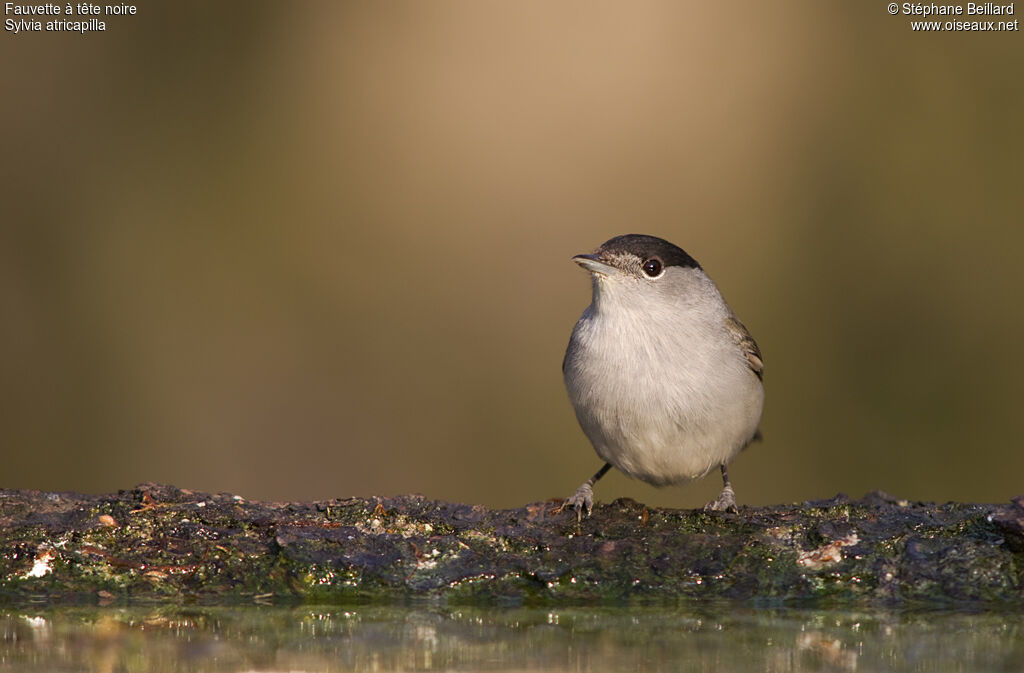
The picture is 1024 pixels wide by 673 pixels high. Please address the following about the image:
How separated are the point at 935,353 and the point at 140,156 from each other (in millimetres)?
6569

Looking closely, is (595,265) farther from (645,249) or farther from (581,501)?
(581,501)

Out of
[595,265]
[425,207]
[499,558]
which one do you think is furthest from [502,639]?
[425,207]

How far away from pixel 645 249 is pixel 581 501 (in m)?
1.50

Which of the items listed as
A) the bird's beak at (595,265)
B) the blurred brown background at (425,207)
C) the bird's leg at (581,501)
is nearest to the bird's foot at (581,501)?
the bird's leg at (581,501)

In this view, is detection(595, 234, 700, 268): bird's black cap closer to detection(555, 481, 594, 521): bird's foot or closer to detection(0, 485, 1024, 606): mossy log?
detection(555, 481, 594, 521): bird's foot

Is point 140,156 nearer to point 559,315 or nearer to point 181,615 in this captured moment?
point 559,315

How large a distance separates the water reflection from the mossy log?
18 centimetres

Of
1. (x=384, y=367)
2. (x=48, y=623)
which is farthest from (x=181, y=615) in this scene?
(x=384, y=367)

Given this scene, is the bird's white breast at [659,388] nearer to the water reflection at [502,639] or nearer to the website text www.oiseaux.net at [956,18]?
the water reflection at [502,639]

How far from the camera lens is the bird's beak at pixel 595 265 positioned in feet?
18.2

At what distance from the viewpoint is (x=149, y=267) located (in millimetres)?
9469

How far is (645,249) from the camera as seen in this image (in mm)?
5734

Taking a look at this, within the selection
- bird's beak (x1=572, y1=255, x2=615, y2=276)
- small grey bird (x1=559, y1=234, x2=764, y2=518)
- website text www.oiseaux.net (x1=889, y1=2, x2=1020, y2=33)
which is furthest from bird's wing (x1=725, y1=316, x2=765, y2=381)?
website text www.oiseaux.net (x1=889, y1=2, x2=1020, y2=33)

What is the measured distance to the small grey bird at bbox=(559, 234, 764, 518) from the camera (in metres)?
5.13
